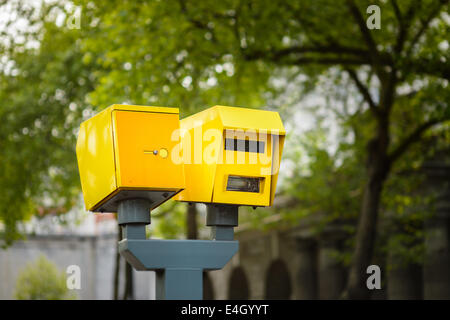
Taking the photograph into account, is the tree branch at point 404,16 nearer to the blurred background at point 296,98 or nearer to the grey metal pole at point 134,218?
the blurred background at point 296,98

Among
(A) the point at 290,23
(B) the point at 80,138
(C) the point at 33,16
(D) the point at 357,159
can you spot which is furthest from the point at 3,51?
(B) the point at 80,138

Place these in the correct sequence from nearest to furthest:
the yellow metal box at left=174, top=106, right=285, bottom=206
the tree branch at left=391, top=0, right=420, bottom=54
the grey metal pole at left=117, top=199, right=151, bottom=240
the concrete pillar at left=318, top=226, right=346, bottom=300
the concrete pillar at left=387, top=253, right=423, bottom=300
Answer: the grey metal pole at left=117, top=199, right=151, bottom=240
the yellow metal box at left=174, top=106, right=285, bottom=206
the tree branch at left=391, top=0, right=420, bottom=54
the concrete pillar at left=387, top=253, right=423, bottom=300
the concrete pillar at left=318, top=226, right=346, bottom=300

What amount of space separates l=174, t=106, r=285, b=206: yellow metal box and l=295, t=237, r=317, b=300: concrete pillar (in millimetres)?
→ 21248

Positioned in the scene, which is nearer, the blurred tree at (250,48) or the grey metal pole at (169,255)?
the grey metal pole at (169,255)

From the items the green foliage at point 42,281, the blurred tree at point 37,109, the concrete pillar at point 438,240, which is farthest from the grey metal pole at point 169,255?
the green foliage at point 42,281

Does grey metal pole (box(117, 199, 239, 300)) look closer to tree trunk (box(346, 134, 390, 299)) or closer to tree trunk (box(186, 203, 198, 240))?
tree trunk (box(346, 134, 390, 299))

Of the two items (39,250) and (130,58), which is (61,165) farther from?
(39,250)

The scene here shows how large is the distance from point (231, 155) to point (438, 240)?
13.7m

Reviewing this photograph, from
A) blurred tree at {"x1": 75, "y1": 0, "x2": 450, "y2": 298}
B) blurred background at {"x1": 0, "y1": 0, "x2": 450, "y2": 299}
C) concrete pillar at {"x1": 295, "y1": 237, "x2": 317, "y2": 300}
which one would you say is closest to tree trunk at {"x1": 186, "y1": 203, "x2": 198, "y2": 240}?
blurred background at {"x1": 0, "y1": 0, "x2": 450, "y2": 299}

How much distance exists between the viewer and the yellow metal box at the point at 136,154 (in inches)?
135

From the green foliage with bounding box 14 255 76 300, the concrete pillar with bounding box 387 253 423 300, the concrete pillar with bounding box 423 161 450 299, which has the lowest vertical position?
the green foliage with bounding box 14 255 76 300

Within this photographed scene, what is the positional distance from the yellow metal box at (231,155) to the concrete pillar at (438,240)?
1281 centimetres

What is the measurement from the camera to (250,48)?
41.0ft

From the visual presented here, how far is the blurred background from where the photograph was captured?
11.9 metres
